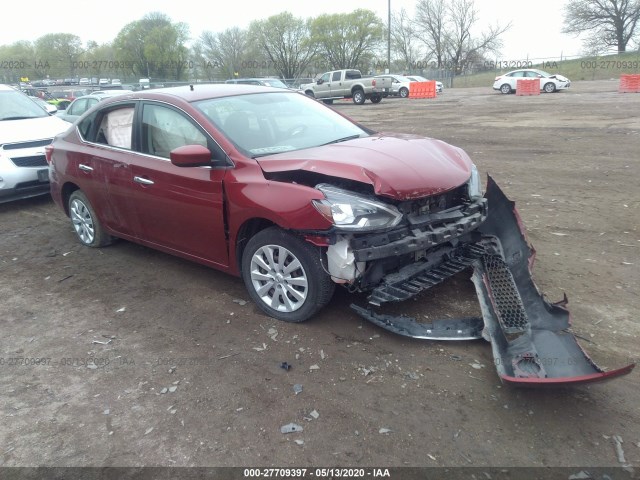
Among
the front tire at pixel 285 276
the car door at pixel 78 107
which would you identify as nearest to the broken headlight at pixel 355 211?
the front tire at pixel 285 276

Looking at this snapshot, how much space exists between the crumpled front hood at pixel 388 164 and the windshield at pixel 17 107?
6.63 meters

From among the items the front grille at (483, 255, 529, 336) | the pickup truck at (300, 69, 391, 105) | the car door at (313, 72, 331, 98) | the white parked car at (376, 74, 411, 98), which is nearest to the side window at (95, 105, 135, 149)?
the front grille at (483, 255, 529, 336)

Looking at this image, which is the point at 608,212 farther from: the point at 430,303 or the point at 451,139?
the point at 451,139

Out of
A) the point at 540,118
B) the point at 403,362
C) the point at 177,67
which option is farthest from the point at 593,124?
the point at 177,67

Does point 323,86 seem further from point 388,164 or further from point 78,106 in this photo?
point 388,164

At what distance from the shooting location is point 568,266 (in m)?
4.97

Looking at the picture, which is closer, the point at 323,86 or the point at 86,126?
the point at 86,126

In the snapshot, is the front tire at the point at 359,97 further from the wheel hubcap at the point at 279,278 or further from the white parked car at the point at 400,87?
the wheel hubcap at the point at 279,278

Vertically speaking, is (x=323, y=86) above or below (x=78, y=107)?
above

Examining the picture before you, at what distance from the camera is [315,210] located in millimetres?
3646

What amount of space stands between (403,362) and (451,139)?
1090cm

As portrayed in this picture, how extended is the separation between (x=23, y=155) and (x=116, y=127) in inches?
126

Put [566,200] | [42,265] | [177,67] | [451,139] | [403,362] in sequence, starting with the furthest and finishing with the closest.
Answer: [177,67], [451,139], [566,200], [42,265], [403,362]

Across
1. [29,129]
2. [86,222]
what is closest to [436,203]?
[86,222]
